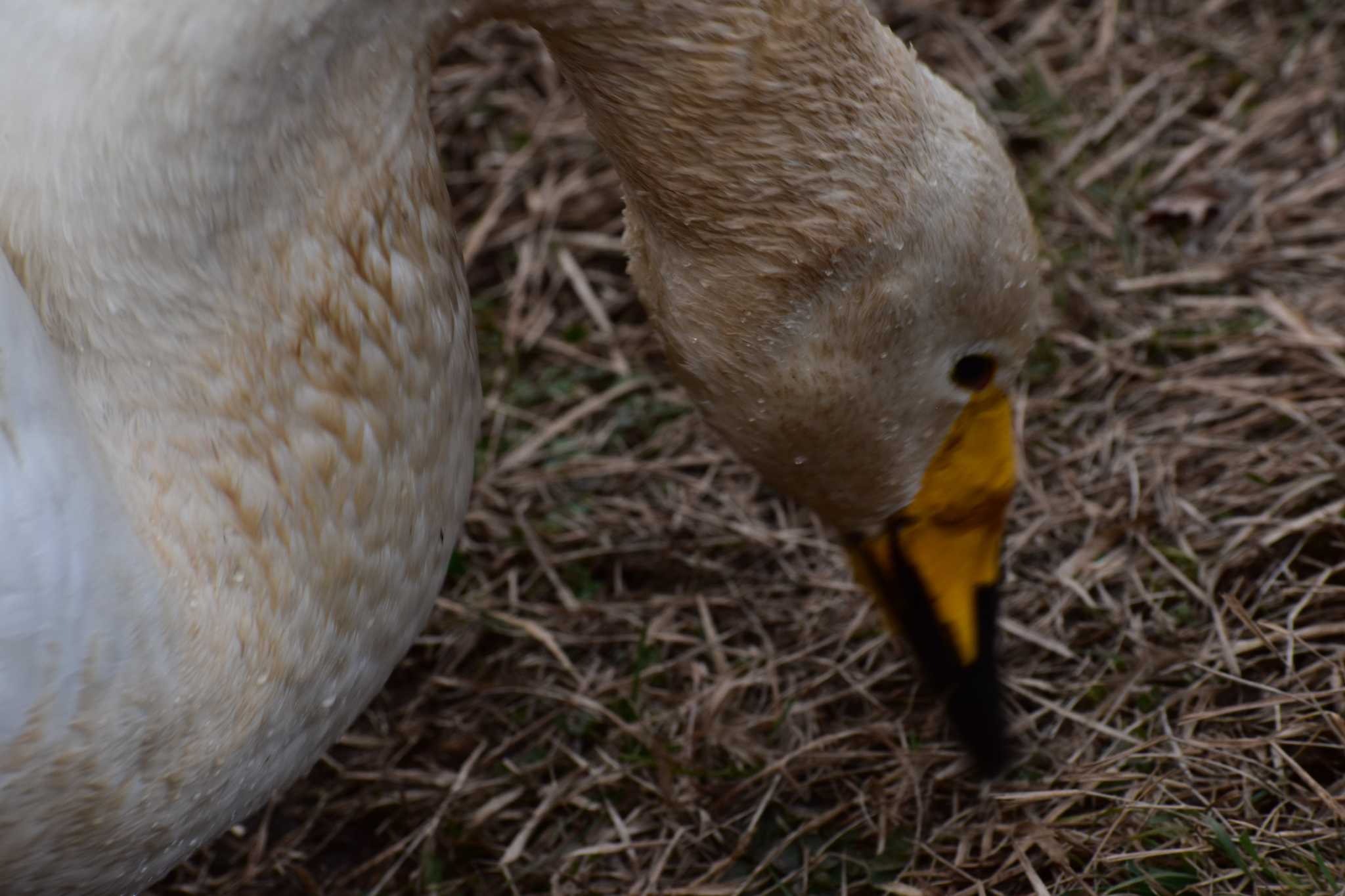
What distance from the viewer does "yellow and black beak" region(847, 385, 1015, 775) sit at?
1.95m

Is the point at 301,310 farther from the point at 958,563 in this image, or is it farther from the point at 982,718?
the point at 982,718

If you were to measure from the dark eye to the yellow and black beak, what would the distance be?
1 cm

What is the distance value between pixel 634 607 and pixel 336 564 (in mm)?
1258

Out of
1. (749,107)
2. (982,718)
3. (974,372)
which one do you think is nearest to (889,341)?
(974,372)

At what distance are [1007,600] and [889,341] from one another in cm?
98

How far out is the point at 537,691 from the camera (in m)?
2.58

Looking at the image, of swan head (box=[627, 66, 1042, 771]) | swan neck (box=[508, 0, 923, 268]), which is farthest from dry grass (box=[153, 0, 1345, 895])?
swan neck (box=[508, 0, 923, 268])

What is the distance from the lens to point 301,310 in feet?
5.02

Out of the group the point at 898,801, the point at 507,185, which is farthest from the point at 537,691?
the point at 507,185

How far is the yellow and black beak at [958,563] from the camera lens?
6.40 feet

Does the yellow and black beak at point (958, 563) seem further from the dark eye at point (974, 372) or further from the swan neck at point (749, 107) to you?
the swan neck at point (749, 107)

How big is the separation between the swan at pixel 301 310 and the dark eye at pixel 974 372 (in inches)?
0.4

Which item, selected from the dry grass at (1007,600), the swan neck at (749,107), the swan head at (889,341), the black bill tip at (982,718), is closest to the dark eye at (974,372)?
the swan head at (889,341)

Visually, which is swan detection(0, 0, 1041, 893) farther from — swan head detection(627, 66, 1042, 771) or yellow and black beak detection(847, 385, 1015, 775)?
yellow and black beak detection(847, 385, 1015, 775)
